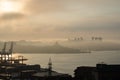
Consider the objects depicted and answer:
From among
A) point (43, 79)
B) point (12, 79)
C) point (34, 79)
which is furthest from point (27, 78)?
point (43, 79)

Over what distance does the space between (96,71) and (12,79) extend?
32117 millimetres

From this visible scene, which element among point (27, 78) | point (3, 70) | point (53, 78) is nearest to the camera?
point (53, 78)

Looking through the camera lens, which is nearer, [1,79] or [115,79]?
[115,79]

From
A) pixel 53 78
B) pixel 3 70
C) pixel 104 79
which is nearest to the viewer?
pixel 104 79

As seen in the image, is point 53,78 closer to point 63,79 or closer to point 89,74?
point 63,79

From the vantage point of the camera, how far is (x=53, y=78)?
61.3m

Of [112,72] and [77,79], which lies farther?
[77,79]

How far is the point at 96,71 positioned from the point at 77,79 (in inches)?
232

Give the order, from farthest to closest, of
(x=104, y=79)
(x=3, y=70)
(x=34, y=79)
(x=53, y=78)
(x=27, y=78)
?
1. (x=3, y=70)
2. (x=27, y=78)
3. (x=34, y=79)
4. (x=53, y=78)
5. (x=104, y=79)

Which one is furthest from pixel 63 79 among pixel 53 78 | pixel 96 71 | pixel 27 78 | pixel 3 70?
pixel 3 70

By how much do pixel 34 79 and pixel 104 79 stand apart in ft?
63.5

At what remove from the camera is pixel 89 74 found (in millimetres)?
64938

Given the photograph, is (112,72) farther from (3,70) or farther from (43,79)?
(3,70)

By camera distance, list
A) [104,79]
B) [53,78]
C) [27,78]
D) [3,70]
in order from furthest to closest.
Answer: [3,70]
[27,78]
[53,78]
[104,79]
